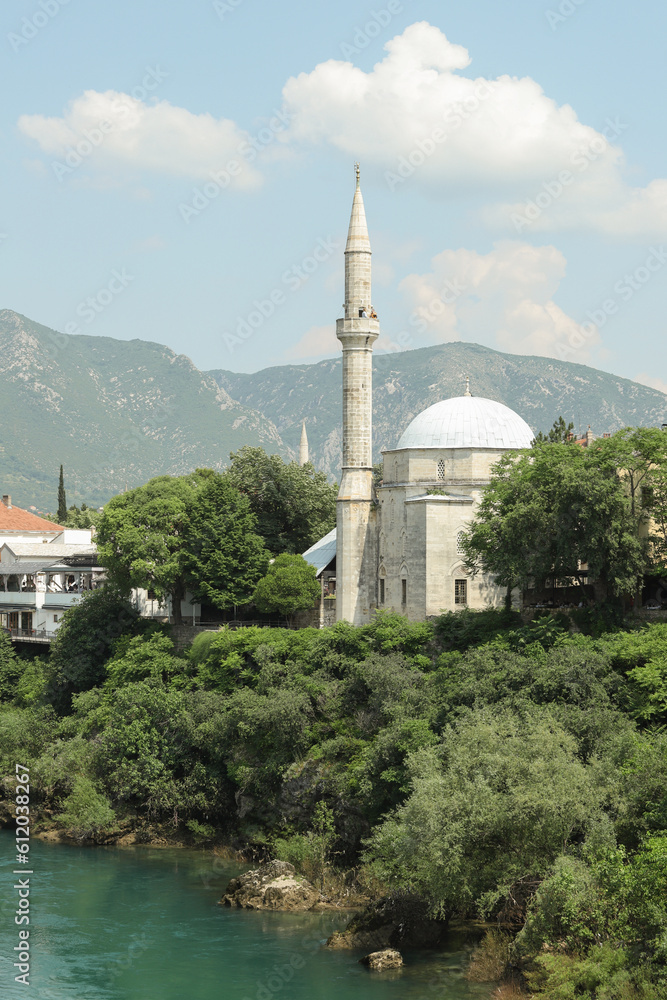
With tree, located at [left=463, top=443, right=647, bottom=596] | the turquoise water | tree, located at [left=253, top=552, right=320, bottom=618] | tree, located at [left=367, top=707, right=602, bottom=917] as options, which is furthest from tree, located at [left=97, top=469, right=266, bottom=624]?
tree, located at [left=367, top=707, right=602, bottom=917]

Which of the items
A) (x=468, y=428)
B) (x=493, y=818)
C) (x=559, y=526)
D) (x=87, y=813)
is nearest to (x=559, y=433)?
(x=468, y=428)

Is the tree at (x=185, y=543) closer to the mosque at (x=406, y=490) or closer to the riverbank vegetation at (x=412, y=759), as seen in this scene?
the riverbank vegetation at (x=412, y=759)

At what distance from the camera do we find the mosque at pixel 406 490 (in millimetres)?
49250

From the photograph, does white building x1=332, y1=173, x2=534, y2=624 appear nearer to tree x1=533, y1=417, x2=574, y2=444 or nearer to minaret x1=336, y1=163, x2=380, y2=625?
minaret x1=336, y1=163, x2=380, y2=625

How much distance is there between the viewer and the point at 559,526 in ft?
138

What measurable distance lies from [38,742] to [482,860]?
28512 millimetres

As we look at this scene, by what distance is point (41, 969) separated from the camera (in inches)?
1296

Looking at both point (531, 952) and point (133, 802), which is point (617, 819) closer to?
point (531, 952)

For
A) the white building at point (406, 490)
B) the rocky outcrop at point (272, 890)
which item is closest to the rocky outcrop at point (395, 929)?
the rocky outcrop at point (272, 890)

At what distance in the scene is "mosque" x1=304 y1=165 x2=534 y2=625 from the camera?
49.2 metres

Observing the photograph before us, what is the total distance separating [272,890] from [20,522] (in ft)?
187

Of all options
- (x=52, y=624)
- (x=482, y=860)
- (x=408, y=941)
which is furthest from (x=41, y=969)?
(x=52, y=624)

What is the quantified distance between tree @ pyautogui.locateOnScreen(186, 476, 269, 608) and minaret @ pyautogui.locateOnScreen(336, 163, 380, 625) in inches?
208

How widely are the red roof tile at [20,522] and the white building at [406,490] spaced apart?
40.5 meters
